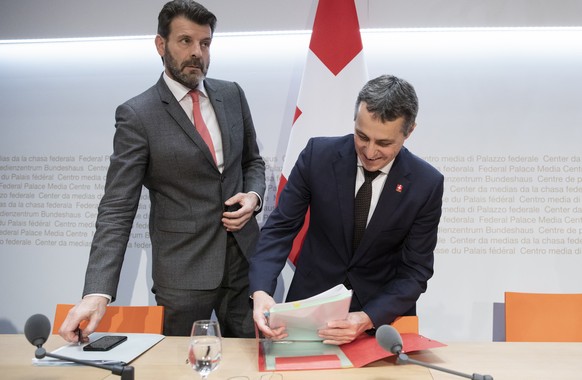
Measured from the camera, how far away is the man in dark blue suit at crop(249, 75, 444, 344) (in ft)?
6.40

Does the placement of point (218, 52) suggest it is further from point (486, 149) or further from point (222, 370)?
point (222, 370)

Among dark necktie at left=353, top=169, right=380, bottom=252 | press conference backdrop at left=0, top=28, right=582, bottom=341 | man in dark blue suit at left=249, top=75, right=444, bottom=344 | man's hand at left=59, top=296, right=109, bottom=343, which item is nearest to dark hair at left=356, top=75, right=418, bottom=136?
man in dark blue suit at left=249, top=75, right=444, bottom=344

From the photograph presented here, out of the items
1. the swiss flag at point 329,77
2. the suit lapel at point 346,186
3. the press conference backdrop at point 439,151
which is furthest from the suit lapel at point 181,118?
the press conference backdrop at point 439,151

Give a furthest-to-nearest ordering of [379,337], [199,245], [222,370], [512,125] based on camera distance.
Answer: [512,125] → [199,245] → [222,370] → [379,337]

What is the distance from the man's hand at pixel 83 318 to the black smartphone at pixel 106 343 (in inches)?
1.8

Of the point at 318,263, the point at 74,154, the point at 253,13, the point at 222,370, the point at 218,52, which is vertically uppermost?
the point at 253,13

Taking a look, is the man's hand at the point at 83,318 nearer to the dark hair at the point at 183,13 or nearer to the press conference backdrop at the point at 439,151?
the dark hair at the point at 183,13

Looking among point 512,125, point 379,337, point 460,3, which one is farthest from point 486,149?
point 379,337

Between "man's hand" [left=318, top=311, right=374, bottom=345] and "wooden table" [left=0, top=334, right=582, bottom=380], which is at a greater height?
"man's hand" [left=318, top=311, right=374, bottom=345]

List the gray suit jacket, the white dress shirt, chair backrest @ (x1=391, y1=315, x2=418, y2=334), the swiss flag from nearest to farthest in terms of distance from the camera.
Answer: chair backrest @ (x1=391, y1=315, x2=418, y2=334), the white dress shirt, the gray suit jacket, the swiss flag

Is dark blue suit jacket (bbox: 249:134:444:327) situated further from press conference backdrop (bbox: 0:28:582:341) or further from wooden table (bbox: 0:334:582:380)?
press conference backdrop (bbox: 0:28:582:341)

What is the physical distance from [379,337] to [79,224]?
2.83 metres

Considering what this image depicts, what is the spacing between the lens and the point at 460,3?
11.4 feet

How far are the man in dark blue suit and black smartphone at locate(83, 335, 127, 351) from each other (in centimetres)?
49
